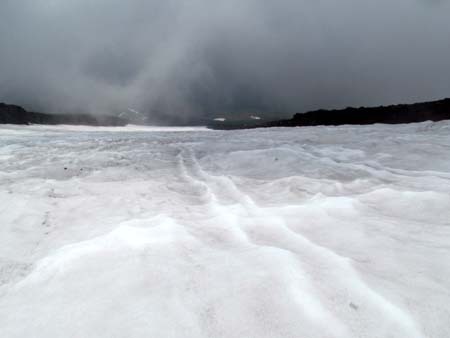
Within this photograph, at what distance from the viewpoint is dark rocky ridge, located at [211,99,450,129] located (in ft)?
78.3

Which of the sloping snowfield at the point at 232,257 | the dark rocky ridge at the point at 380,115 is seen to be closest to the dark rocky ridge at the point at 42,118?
the dark rocky ridge at the point at 380,115

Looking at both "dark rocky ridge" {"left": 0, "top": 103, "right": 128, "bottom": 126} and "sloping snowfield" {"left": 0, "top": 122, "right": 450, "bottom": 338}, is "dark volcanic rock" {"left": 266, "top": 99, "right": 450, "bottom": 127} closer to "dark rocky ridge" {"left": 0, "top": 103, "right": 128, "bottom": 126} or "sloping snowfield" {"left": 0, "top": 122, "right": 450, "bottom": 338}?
"sloping snowfield" {"left": 0, "top": 122, "right": 450, "bottom": 338}

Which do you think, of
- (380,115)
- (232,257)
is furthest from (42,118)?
(232,257)

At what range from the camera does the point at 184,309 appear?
1202 millimetres

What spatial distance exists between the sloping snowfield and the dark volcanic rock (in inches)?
866

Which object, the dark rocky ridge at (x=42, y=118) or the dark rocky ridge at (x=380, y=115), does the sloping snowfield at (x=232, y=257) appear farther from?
the dark rocky ridge at (x=42, y=118)

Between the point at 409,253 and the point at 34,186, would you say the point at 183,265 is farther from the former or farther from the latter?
the point at 34,186

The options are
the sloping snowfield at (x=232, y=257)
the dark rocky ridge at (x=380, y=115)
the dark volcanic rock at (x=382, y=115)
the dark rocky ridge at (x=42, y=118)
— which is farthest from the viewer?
the dark rocky ridge at (x=42, y=118)

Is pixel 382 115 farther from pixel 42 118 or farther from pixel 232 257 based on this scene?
pixel 42 118

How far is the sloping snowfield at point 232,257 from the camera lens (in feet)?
3.69

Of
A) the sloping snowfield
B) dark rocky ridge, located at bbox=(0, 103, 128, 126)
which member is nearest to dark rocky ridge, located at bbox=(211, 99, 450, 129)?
the sloping snowfield

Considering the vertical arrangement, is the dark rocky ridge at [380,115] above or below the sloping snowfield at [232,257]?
above

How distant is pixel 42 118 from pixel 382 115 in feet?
176

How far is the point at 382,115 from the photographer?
97.2 ft
